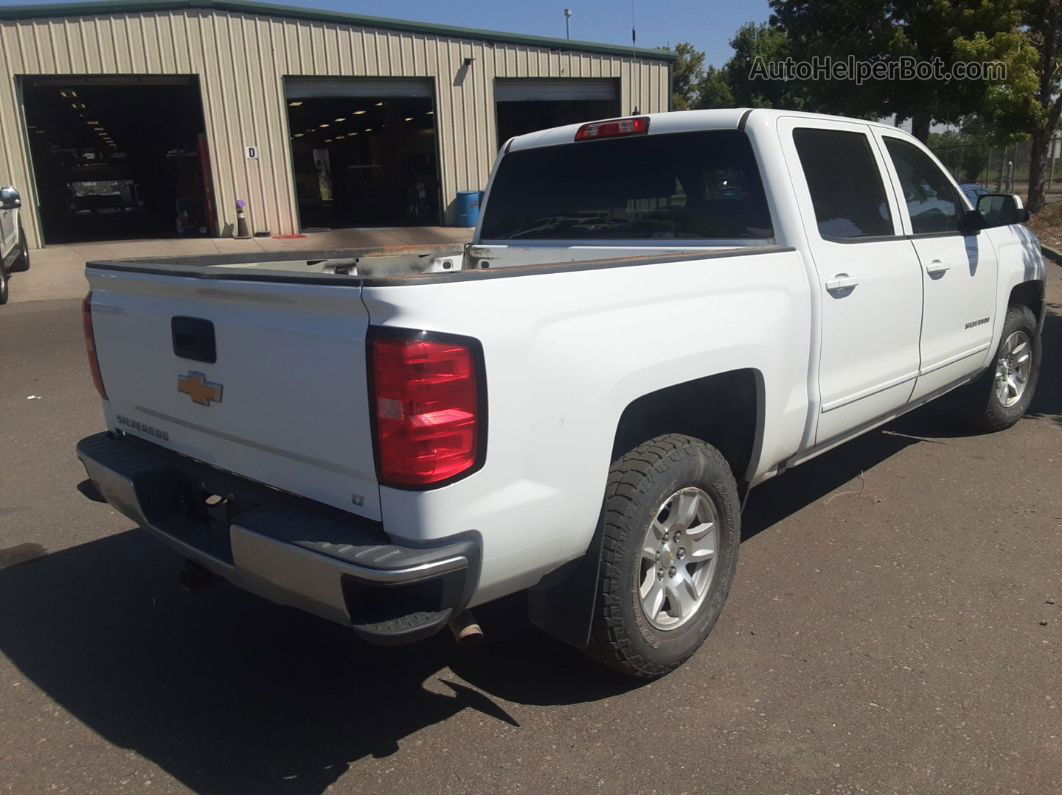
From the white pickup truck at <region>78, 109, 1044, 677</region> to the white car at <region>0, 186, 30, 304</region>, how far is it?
36.6ft

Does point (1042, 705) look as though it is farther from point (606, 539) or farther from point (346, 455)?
point (346, 455)

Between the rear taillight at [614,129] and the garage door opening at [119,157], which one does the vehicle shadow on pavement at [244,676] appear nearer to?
the rear taillight at [614,129]

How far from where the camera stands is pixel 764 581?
4.01 m

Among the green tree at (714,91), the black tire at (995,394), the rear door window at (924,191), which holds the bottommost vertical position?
the black tire at (995,394)

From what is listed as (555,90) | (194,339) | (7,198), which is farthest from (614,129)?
(555,90)

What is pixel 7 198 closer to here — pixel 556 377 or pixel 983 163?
pixel 556 377

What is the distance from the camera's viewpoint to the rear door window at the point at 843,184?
3971mm

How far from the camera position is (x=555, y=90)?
24.3 metres

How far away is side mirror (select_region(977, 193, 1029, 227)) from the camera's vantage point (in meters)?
5.00

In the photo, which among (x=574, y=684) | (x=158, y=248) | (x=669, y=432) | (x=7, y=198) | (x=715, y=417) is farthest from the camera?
(x=158, y=248)

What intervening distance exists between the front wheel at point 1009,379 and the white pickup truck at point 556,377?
3.66ft

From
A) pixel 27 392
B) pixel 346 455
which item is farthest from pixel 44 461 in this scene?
pixel 346 455

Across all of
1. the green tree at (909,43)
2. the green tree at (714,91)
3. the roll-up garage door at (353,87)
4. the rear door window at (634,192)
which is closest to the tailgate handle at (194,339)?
the rear door window at (634,192)

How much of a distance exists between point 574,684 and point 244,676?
122 centimetres
